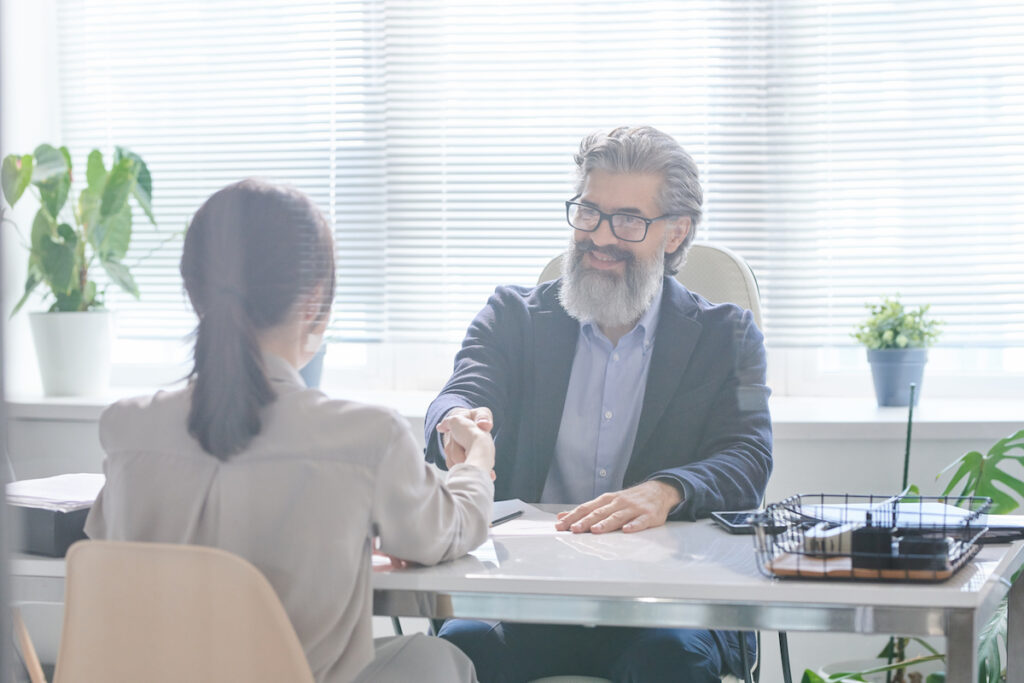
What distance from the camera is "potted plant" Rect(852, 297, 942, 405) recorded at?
1.90 meters

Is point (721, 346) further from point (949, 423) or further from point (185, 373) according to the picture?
→ point (185, 373)

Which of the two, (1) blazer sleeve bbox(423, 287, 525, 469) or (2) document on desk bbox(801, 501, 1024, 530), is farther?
(1) blazer sleeve bbox(423, 287, 525, 469)

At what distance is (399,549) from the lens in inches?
41.2

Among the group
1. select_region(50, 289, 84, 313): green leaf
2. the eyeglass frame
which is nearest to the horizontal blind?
the eyeglass frame

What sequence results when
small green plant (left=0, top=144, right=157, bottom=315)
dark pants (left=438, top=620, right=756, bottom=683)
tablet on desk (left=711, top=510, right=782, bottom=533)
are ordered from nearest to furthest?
small green plant (left=0, top=144, right=157, bottom=315)
tablet on desk (left=711, top=510, right=782, bottom=533)
dark pants (left=438, top=620, right=756, bottom=683)

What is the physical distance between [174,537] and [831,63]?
1.56 m

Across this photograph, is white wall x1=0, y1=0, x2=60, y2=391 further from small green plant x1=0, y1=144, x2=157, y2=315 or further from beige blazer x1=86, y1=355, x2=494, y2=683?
beige blazer x1=86, y1=355, x2=494, y2=683

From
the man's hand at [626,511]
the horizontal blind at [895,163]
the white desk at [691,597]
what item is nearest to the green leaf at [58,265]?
the white desk at [691,597]

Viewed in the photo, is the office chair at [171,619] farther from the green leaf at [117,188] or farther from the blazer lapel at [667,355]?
the blazer lapel at [667,355]

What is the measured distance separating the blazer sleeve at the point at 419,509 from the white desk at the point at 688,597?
0.03 m

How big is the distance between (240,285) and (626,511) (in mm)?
591

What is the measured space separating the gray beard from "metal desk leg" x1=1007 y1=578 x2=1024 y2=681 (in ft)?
2.15

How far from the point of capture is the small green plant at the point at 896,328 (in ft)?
6.40

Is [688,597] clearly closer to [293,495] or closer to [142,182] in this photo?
[293,495]
